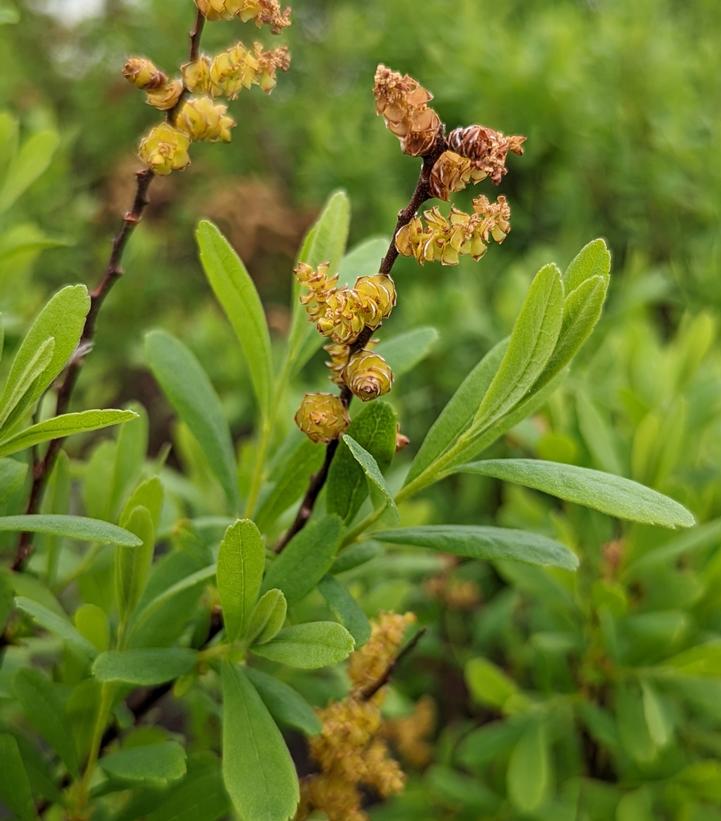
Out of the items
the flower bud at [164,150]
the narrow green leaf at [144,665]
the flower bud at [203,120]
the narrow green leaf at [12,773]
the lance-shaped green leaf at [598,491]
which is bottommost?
the narrow green leaf at [12,773]

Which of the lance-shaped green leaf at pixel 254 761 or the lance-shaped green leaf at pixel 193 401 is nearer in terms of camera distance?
the lance-shaped green leaf at pixel 254 761

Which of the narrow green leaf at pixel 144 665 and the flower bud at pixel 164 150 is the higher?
the flower bud at pixel 164 150

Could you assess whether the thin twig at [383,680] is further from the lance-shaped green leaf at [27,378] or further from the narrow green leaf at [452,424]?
the lance-shaped green leaf at [27,378]

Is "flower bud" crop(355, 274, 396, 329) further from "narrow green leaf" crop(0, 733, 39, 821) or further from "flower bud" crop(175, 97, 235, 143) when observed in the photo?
"narrow green leaf" crop(0, 733, 39, 821)

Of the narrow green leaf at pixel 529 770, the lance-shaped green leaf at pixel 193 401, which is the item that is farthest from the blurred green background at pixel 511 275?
the lance-shaped green leaf at pixel 193 401

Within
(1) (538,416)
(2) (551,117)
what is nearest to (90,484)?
(1) (538,416)

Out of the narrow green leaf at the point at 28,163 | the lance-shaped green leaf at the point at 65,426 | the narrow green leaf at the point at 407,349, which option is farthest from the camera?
the narrow green leaf at the point at 28,163

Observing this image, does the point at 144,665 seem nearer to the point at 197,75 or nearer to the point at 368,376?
the point at 368,376
